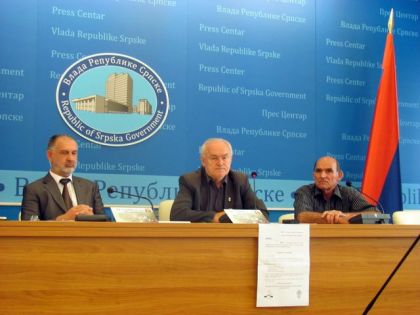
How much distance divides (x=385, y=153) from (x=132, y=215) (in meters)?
3.23

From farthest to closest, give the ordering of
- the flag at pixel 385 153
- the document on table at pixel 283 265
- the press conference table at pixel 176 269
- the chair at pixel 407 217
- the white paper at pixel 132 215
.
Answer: the flag at pixel 385 153
the chair at pixel 407 217
the white paper at pixel 132 215
the document on table at pixel 283 265
the press conference table at pixel 176 269

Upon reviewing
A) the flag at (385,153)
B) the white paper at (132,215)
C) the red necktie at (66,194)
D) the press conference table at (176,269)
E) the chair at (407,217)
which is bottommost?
the press conference table at (176,269)

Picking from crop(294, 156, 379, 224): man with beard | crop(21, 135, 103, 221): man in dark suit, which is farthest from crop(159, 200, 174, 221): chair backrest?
crop(294, 156, 379, 224): man with beard

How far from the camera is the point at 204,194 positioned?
12.4ft

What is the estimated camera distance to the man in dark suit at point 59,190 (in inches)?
138

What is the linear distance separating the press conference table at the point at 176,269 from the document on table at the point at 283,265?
3cm

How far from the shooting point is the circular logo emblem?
4.48 metres

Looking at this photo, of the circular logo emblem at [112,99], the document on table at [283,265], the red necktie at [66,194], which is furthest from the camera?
the circular logo emblem at [112,99]

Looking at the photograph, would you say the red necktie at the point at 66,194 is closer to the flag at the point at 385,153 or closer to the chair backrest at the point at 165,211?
the chair backrest at the point at 165,211

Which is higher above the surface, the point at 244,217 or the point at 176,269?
the point at 244,217

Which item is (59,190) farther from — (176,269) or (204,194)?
(176,269)

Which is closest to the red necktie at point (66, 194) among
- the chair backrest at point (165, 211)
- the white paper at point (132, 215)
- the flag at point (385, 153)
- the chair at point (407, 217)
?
the chair backrest at point (165, 211)

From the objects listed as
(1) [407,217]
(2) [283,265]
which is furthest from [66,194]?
(1) [407,217]

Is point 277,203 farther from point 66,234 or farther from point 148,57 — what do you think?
point 66,234
